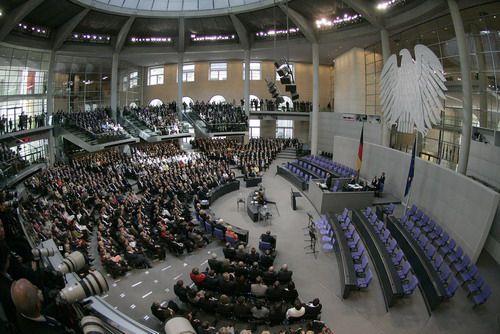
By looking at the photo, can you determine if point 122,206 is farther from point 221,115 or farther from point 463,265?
point 221,115

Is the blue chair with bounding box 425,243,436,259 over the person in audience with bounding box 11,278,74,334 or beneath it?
beneath

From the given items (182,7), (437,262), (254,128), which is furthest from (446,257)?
(254,128)

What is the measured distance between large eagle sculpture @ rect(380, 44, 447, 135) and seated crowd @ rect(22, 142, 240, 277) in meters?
9.44

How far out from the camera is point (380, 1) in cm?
1989

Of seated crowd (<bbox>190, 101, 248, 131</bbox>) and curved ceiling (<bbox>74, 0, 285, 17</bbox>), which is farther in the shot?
seated crowd (<bbox>190, 101, 248, 131</bbox>)

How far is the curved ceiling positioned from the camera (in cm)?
2661

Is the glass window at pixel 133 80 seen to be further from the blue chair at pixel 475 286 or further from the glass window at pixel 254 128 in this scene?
the blue chair at pixel 475 286

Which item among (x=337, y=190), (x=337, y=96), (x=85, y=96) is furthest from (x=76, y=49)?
(x=337, y=190)

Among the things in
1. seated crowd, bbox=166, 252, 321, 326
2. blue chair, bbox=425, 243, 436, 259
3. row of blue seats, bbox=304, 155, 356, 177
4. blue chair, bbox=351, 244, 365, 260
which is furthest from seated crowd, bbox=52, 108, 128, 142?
blue chair, bbox=425, 243, 436, 259

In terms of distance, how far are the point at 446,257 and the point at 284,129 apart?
1265 inches

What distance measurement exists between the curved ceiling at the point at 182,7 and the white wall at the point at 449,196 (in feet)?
49.0

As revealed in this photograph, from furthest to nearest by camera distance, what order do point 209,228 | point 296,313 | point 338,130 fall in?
point 338,130
point 209,228
point 296,313

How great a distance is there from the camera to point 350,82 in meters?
29.0

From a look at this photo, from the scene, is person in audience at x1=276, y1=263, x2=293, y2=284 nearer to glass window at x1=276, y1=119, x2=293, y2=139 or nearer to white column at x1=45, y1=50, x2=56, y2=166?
white column at x1=45, y1=50, x2=56, y2=166
